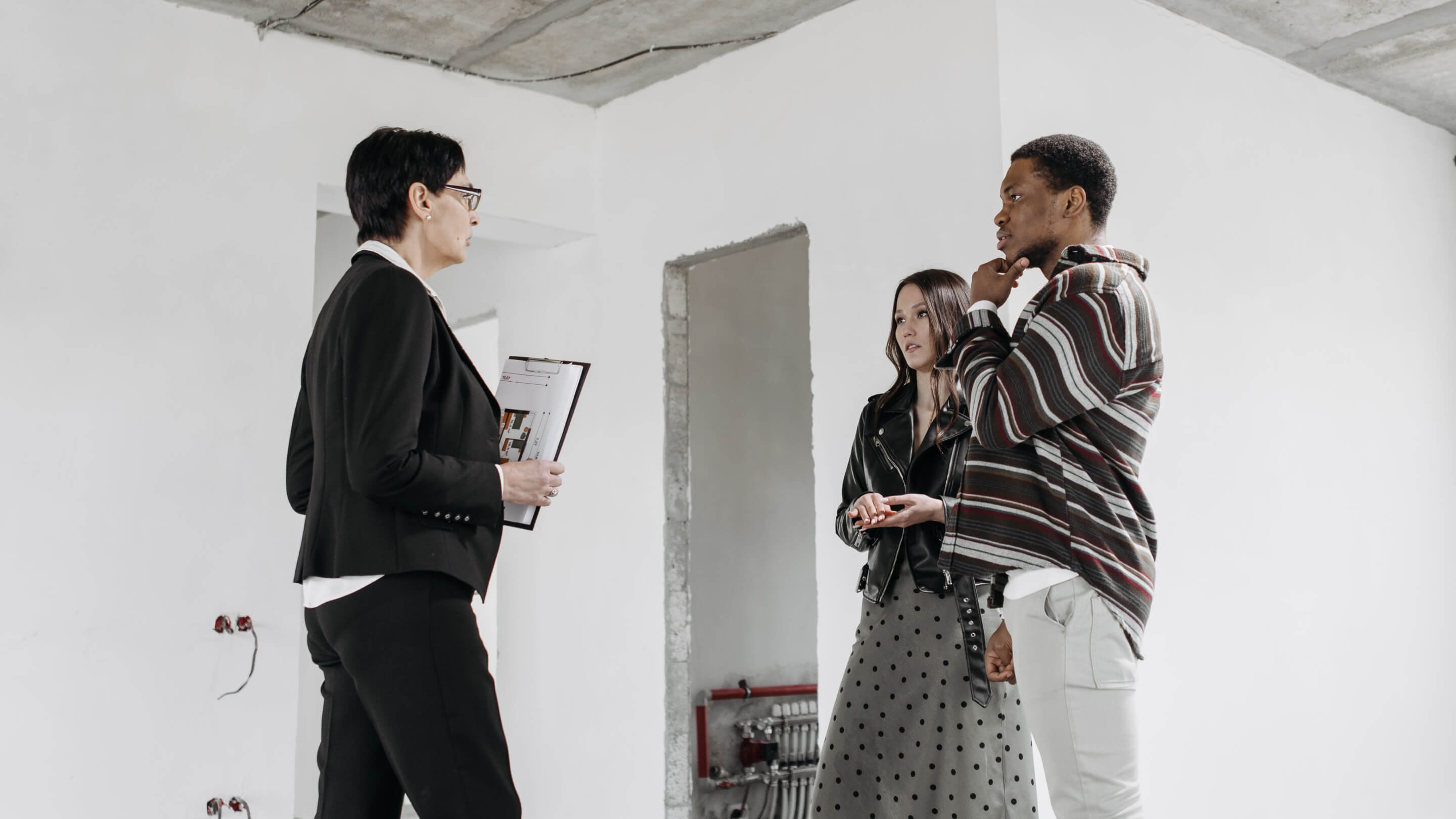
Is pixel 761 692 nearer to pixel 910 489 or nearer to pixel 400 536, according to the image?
pixel 910 489

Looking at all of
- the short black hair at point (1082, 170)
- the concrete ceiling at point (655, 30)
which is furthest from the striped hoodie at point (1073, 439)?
the concrete ceiling at point (655, 30)

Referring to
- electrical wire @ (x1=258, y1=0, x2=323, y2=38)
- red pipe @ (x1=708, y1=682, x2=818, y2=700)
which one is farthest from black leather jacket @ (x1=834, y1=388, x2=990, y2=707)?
red pipe @ (x1=708, y1=682, x2=818, y2=700)

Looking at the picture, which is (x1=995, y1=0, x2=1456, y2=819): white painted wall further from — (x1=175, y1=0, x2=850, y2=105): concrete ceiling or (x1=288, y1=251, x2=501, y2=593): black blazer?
(x1=288, y1=251, x2=501, y2=593): black blazer

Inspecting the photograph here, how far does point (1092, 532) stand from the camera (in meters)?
1.65

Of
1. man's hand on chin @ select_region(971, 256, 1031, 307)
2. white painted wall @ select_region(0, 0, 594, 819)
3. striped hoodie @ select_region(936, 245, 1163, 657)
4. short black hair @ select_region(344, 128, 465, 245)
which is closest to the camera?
striped hoodie @ select_region(936, 245, 1163, 657)

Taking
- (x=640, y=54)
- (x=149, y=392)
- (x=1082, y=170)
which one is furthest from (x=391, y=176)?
(x=640, y=54)

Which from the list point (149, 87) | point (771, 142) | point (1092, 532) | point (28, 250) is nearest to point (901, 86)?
point (771, 142)

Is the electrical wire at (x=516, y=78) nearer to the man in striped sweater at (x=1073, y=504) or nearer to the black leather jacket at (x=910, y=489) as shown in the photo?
the black leather jacket at (x=910, y=489)

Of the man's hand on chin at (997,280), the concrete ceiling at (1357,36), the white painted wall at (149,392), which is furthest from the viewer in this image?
the concrete ceiling at (1357,36)

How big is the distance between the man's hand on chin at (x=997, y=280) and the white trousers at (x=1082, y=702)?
0.50 meters

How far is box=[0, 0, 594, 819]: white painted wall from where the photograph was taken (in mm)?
3066

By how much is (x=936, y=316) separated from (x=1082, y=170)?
68cm

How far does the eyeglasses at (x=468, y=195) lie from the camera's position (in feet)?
5.96

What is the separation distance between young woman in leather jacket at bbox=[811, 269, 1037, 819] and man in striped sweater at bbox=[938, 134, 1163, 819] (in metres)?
0.42
